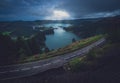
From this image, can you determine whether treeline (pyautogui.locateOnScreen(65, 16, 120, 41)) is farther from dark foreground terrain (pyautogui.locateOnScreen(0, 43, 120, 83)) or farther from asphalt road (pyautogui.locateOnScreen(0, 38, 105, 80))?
dark foreground terrain (pyautogui.locateOnScreen(0, 43, 120, 83))

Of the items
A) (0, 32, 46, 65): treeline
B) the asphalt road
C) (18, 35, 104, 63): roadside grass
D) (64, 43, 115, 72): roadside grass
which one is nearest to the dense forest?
(0, 32, 46, 65): treeline

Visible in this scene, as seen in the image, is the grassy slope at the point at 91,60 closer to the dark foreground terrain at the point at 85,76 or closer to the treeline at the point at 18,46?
the dark foreground terrain at the point at 85,76

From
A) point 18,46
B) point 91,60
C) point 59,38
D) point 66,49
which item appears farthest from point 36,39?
point 91,60

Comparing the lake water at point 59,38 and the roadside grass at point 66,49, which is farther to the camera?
the roadside grass at point 66,49

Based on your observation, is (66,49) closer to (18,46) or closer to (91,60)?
(91,60)

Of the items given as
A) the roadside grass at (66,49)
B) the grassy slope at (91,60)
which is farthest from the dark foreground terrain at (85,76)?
the roadside grass at (66,49)

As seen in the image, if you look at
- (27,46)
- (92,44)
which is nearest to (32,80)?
(27,46)

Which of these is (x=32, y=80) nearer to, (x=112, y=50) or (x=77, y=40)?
(x=77, y=40)
